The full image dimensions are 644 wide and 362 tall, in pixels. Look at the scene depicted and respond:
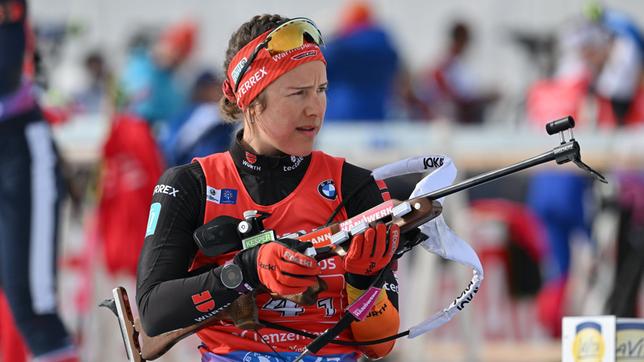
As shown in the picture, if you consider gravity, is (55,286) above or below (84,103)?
below

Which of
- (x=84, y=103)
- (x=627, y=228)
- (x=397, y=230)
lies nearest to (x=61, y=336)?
(x=397, y=230)

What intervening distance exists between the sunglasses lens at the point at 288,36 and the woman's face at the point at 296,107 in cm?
7

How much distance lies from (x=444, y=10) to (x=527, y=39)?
1.06m

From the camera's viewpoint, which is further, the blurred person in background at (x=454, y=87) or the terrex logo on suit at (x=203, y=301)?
the blurred person in background at (x=454, y=87)

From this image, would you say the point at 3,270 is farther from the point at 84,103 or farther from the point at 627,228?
the point at 84,103

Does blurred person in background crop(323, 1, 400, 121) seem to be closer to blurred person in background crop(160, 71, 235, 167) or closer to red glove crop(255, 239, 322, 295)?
blurred person in background crop(160, 71, 235, 167)

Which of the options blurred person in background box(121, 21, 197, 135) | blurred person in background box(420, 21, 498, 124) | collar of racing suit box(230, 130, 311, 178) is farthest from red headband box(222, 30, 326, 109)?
blurred person in background box(420, 21, 498, 124)

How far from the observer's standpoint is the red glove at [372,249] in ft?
11.5

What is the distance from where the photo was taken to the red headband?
3.87m

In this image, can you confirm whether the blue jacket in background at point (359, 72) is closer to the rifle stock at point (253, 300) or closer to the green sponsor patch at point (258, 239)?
the rifle stock at point (253, 300)

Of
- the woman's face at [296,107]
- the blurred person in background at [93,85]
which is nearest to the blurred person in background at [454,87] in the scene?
the blurred person in background at [93,85]

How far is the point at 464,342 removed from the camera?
26.7ft

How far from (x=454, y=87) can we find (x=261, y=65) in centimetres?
993

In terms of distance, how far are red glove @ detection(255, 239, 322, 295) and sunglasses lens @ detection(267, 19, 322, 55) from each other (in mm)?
595
